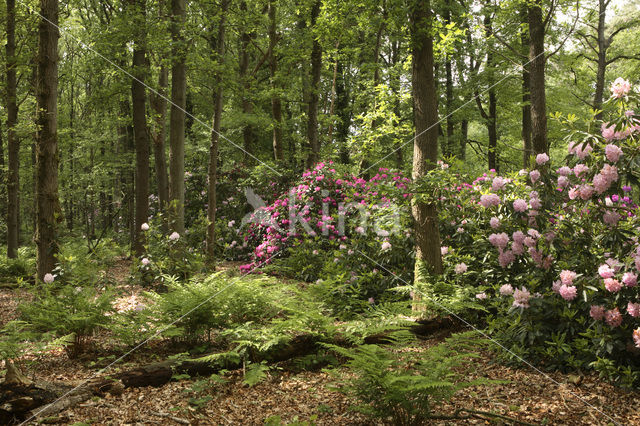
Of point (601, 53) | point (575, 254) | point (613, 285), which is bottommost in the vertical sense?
point (613, 285)

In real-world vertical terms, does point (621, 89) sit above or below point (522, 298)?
above

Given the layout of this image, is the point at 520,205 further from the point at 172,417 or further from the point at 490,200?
the point at 172,417

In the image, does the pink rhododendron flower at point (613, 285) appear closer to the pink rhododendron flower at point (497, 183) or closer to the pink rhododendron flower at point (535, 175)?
the pink rhododendron flower at point (535, 175)

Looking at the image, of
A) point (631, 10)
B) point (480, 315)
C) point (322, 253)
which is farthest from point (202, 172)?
point (631, 10)

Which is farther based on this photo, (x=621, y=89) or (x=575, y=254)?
(x=575, y=254)

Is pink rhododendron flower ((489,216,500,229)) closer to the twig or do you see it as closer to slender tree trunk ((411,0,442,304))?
slender tree trunk ((411,0,442,304))

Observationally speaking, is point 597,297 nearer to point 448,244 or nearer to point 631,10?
point 448,244

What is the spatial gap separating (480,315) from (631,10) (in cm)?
1387

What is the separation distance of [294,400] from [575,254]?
110 inches

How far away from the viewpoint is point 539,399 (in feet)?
10.6

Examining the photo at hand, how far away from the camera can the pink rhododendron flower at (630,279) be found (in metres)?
3.24

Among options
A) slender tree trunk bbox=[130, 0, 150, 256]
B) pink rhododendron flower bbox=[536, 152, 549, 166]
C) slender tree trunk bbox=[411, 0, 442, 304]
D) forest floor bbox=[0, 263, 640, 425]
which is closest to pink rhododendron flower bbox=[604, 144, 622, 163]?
pink rhododendron flower bbox=[536, 152, 549, 166]

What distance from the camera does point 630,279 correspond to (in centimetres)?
324

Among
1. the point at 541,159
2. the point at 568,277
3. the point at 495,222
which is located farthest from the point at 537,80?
the point at 568,277
